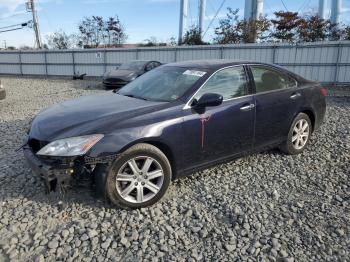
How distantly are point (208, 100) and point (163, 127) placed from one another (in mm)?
617

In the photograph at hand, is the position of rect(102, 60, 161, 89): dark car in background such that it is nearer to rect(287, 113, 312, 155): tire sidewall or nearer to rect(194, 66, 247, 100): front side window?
rect(287, 113, 312, 155): tire sidewall

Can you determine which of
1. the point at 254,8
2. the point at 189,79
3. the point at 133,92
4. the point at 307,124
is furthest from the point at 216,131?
the point at 254,8

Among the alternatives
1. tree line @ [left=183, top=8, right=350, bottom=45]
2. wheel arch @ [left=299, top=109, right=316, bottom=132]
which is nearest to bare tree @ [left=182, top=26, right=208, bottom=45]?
tree line @ [left=183, top=8, right=350, bottom=45]

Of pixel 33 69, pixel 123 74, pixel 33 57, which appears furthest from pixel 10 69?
pixel 123 74

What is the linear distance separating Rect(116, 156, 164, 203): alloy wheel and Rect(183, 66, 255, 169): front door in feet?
1.35

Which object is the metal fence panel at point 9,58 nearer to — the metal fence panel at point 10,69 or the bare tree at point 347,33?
the metal fence panel at point 10,69

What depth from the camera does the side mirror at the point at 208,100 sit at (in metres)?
3.57

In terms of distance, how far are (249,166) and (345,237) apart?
5.65 ft

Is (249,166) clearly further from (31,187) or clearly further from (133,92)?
(31,187)

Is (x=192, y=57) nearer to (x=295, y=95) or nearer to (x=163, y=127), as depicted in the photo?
(x=295, y=95)

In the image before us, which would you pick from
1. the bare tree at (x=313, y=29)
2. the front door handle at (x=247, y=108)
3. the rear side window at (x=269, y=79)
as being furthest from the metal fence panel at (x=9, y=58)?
the front door handle at (x=247, y=108)

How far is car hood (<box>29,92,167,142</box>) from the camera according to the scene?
3.20 m

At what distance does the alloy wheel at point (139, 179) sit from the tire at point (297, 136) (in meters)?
2.35

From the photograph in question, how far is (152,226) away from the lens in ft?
10.2
